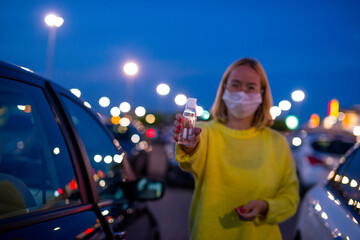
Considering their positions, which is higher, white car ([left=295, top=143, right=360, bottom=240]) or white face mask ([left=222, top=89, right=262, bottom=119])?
white face mask ([left=222, top=89, right=262, bottom=119])

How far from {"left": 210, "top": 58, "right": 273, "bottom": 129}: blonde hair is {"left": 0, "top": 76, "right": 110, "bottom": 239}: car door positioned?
117 cm

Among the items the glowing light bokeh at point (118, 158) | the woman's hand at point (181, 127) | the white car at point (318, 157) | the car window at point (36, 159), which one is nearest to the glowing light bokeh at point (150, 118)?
the white car at point (318, 157)

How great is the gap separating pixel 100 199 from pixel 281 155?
127 centimetres

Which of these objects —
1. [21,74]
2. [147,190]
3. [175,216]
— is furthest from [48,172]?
[175,216]

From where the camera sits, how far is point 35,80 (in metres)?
2.20

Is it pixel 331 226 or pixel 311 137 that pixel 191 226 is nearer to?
pixel 331 226

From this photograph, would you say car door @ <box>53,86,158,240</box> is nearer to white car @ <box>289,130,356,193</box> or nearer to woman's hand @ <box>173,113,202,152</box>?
woman's hand @ <box>173,113,202,152</box>

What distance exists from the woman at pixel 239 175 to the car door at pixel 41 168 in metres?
0.64

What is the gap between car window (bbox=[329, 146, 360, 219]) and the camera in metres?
2.59

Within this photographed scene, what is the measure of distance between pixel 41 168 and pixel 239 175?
1.23 m

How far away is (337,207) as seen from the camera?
9.31ft

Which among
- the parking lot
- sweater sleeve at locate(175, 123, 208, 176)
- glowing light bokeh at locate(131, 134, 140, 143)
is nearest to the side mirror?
sweater sleeve at locate(175, 123, 208, 176)

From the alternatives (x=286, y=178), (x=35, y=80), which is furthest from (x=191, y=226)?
(x=35, y=80)

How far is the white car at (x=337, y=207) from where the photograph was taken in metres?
2.41
